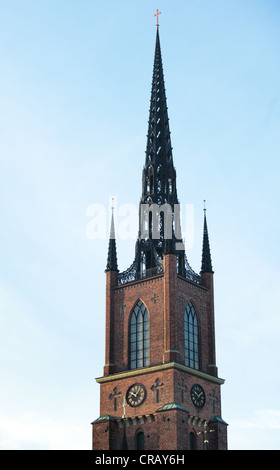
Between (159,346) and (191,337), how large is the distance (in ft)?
14.4

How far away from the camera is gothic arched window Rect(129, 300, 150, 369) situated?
89062 mm

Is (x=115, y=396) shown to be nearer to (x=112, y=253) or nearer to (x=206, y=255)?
(x=112, y=253)

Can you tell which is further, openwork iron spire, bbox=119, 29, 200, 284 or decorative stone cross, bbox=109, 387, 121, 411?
openwork iron spire, bbox=119, 29, 200, 284

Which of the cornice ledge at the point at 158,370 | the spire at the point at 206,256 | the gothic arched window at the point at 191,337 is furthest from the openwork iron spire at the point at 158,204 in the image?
the cornice ledge at the point at 158,370

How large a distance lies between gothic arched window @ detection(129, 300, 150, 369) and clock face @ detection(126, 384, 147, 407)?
2.26m

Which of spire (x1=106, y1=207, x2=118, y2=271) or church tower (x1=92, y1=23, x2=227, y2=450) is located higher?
spire (x1=106, y1=207, x2=118, y2=271)

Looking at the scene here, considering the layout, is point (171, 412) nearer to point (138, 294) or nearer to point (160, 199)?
point (138, 294)

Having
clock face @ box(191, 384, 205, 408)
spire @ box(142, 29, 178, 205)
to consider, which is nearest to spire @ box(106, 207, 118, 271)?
spire @ box(142, 29, 178, 205)

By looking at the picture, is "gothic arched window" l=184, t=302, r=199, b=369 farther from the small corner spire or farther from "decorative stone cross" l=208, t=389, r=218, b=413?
the small corner spire

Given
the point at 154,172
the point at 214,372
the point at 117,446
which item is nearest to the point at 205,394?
the point at 214,372

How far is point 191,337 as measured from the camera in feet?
298

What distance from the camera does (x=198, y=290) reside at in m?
93.4

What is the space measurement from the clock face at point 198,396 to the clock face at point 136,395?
182 inches
